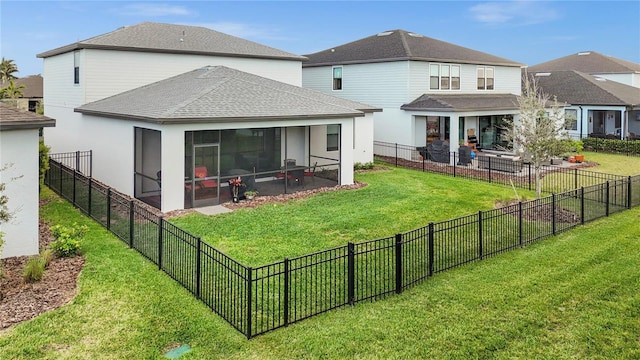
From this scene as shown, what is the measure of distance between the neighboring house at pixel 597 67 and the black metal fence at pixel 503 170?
26.8 metres

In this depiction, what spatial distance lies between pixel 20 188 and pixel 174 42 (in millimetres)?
15048

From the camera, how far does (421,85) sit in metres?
28.8

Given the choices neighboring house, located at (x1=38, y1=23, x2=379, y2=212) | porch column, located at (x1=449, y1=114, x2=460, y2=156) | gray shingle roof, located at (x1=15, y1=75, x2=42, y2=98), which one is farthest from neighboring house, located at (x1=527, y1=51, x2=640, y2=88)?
gray shingle roof, located at (x1=15, y1=75, x2=42, y2=98)

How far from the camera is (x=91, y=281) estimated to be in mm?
9078

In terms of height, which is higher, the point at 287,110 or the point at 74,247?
the point at 287,110

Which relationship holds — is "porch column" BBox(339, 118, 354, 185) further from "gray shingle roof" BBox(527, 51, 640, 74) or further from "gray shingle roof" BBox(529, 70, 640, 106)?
"gray shingle roof" BBox(527, 51, 640, 74)

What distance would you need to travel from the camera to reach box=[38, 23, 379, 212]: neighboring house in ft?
51.6

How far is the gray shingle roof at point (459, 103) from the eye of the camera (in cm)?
2584

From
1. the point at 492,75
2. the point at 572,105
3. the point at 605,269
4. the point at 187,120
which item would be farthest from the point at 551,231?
the point at 572,105

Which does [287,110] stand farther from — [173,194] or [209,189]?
[173,194]

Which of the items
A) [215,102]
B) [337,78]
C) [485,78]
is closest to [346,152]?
[215,102]

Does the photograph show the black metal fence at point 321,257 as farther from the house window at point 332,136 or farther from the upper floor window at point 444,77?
the upper floor window at point 444,77

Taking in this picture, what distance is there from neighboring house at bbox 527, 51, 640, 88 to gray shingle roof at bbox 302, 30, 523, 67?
1784 cm

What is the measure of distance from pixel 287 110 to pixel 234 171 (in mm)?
3157
